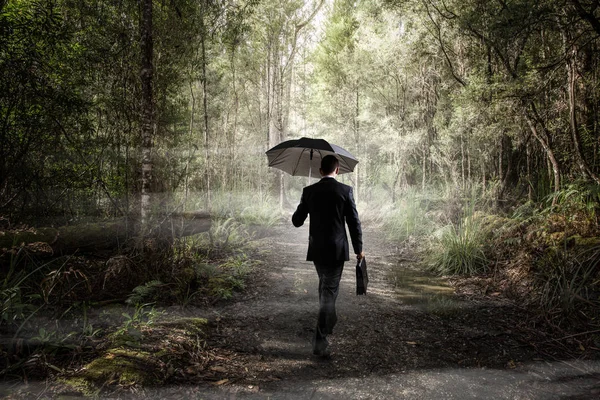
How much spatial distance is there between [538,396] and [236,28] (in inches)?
321

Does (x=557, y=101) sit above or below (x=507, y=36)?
below

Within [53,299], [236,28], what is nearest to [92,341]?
[53,299]

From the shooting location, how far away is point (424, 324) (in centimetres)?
445

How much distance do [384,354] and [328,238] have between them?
59.6 inches

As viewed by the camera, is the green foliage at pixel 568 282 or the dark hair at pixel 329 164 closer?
the dark hair at pixel 329 164

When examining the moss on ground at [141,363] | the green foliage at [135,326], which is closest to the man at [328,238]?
the moss on ground at [141,363]

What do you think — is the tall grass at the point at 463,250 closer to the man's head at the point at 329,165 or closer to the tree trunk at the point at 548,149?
the tree trunk at the point at 548,149

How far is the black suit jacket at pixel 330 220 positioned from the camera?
3545 millimetres

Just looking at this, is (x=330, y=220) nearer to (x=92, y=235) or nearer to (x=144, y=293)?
(x=144, y=293)

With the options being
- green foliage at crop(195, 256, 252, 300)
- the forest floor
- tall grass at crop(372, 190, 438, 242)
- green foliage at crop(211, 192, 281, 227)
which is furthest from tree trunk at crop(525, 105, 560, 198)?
green foliage at crop(211, 192, 281, 227)

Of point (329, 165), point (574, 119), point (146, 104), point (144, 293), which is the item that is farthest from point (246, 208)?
point (574, 119)

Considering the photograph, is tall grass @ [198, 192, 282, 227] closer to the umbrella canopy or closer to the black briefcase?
the umbrella canopy

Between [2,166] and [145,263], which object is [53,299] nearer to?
[145,263]

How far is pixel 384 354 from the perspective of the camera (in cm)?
364
